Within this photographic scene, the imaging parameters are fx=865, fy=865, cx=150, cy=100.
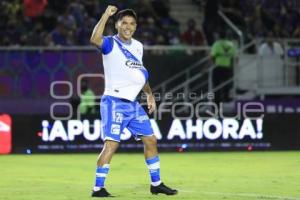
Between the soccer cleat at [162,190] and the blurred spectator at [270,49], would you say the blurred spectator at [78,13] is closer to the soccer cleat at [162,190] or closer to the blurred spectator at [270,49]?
the blurred spectator at [270,49]

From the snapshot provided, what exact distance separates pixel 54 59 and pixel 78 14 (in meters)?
2.50

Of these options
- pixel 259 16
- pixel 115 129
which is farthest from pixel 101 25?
pixel 259 16

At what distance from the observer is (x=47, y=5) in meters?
26.4

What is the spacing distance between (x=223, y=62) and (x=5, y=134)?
7234 millimetres

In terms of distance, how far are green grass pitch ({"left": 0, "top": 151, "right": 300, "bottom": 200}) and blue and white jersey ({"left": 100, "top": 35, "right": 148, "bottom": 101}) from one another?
1.45m

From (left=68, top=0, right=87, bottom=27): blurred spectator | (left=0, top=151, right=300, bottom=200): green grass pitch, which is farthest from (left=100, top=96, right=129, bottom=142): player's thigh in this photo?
(left=68, top=0, right=87, bottom=27): blurred spectator

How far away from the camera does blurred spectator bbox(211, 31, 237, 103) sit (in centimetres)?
2472

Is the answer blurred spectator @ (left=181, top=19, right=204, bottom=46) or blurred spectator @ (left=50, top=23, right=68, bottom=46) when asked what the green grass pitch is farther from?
blurred spectator @ (left=181, top=19, right=204, bottom=46)

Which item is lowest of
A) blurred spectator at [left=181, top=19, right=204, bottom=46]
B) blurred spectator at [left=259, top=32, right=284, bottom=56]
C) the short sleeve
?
the short sleeve

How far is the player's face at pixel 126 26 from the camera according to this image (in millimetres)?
11555

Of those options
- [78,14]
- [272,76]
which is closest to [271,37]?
[272,76]

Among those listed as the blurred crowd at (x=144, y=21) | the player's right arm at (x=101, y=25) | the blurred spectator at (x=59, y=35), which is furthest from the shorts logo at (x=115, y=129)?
the blurred spectator at (x=59, y=35)

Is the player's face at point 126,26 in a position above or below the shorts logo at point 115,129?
above

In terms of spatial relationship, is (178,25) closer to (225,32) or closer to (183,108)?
(225,32)
